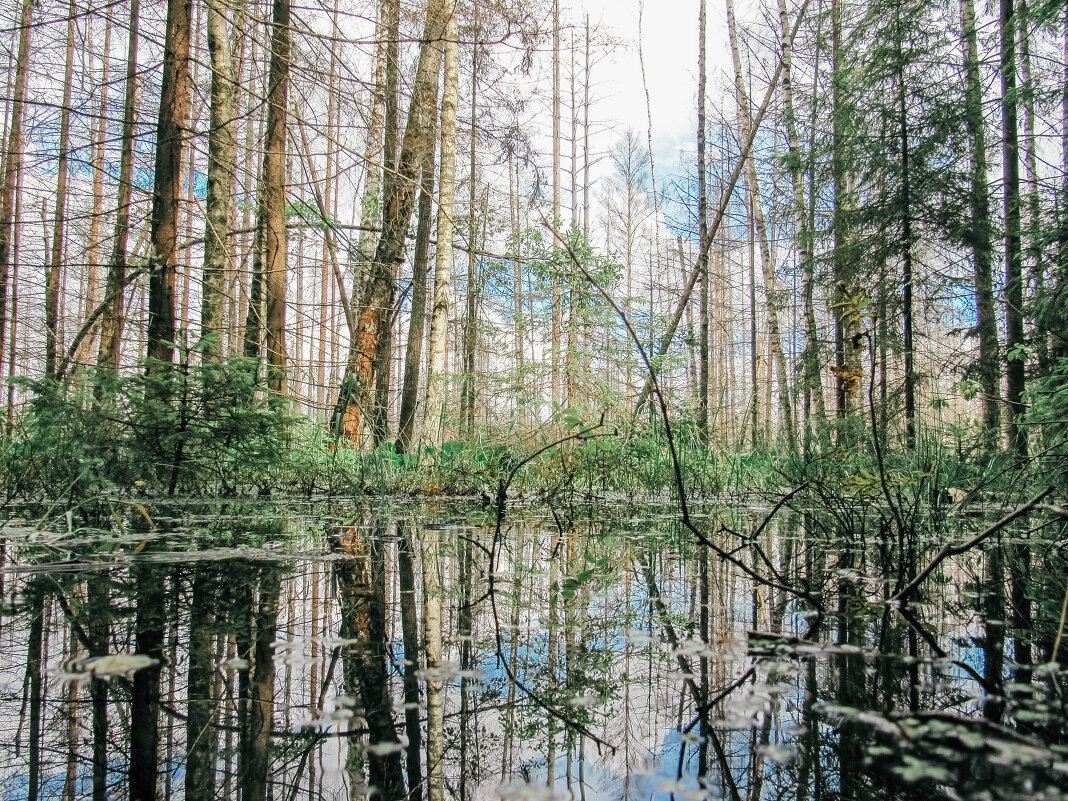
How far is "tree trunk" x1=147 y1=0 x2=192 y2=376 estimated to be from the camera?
3664 millimetres

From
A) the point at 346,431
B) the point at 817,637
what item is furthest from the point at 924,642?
the point at 346,431

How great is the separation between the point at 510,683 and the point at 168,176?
385cm

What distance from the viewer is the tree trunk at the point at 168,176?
366 centimetres

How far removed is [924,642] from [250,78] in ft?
14.6

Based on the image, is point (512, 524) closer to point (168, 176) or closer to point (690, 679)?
point (690, 679)

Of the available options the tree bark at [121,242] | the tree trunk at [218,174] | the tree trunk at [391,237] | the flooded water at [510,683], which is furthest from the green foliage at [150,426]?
the tree trunk at [391,237]

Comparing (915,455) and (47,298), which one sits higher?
(47,298)

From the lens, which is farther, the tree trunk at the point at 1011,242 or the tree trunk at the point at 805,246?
the tree trunk at the point at 805,246

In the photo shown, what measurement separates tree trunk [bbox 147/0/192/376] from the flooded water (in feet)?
6.19

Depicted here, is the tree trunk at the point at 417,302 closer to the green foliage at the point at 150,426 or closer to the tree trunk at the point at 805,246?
the green foliage at the point at 150,426

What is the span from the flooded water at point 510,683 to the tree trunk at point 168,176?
1.89 meters

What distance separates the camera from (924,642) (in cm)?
133

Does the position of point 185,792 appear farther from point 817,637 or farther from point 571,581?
point 571,581

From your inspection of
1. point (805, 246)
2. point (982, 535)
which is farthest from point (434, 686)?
point (805, 246)
